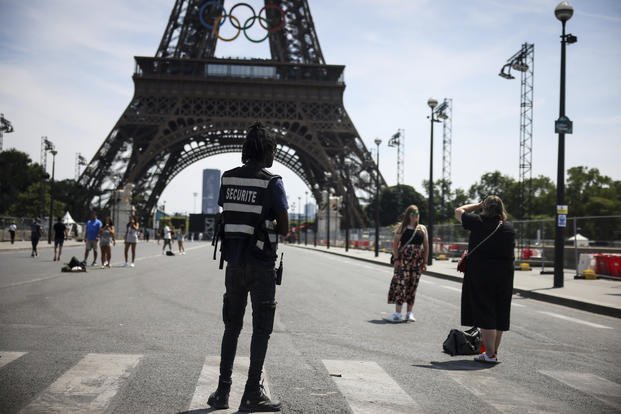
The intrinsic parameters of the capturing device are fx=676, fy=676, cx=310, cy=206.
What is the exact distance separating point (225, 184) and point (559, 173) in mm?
13398

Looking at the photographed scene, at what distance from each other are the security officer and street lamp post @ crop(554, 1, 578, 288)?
12.5 meters

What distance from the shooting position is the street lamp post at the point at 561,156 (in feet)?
51.9

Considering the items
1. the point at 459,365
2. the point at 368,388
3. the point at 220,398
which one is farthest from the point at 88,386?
the point at 459,365

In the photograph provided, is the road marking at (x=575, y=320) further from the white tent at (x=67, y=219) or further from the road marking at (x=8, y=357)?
the white tent at (x=67, y=219)

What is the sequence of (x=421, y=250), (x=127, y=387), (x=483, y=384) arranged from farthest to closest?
(x=421, y=250)
(x=483, y=384)
(x=127, y=387)

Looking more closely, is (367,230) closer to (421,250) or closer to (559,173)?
(559,173)

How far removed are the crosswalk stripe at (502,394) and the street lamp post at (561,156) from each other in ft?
34.2

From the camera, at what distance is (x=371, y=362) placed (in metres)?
6.39

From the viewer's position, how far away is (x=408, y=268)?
32.3 ft

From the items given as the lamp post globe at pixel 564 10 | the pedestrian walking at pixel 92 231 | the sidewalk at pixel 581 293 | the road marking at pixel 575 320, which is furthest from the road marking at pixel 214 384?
the pedestrian walking at pixel 92 231

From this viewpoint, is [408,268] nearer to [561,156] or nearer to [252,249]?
[252,249]

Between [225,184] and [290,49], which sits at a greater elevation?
[290,49]

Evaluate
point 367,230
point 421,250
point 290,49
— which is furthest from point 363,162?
point 421,250

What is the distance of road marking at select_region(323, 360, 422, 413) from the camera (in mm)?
4719
